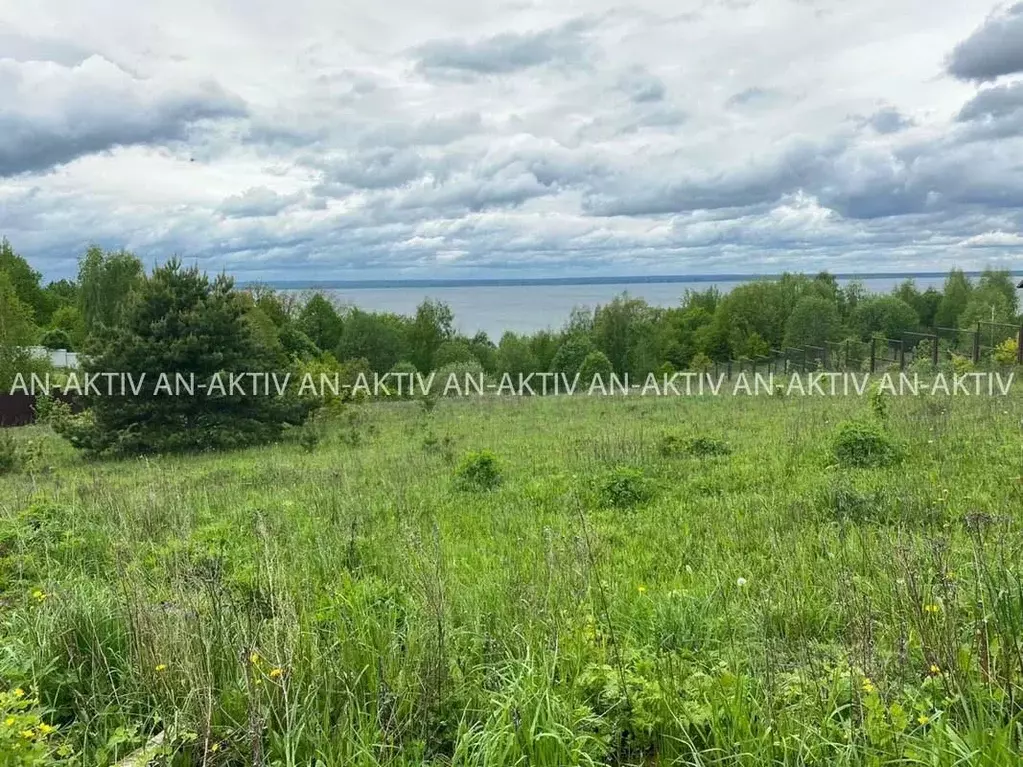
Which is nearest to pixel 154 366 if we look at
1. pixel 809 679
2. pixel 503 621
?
pixel 503 621

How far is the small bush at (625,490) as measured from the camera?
253 inches

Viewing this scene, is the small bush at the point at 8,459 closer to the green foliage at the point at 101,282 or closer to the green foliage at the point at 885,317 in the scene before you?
the green foliage at the point at 101,282

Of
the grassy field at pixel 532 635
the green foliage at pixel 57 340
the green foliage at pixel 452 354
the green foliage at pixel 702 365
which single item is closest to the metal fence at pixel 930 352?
the green foliage at pixel 702 365

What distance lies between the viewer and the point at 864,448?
736 centimetres

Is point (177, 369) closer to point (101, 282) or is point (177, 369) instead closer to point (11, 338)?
point (11, 338)

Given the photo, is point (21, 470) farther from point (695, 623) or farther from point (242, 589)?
point (695, 623)

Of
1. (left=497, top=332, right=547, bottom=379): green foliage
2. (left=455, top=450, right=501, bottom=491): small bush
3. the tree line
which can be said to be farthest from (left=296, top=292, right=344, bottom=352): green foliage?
(left=455, top=450, right=501, bottom=491): small bush

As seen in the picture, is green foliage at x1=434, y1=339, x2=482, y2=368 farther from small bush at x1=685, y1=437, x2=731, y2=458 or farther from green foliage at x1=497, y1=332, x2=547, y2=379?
small bush at x1=685, y1=437, x2=731, y2=458

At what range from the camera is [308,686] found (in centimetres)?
262

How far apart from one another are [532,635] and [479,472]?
4.91 metres

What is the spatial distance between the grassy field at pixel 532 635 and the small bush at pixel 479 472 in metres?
1.50

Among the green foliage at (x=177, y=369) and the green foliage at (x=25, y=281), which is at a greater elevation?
the green foliage at (x=25, y=281)

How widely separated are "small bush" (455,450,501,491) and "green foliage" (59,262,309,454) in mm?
11092

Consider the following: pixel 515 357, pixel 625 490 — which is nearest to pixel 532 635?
pixel 625 490
